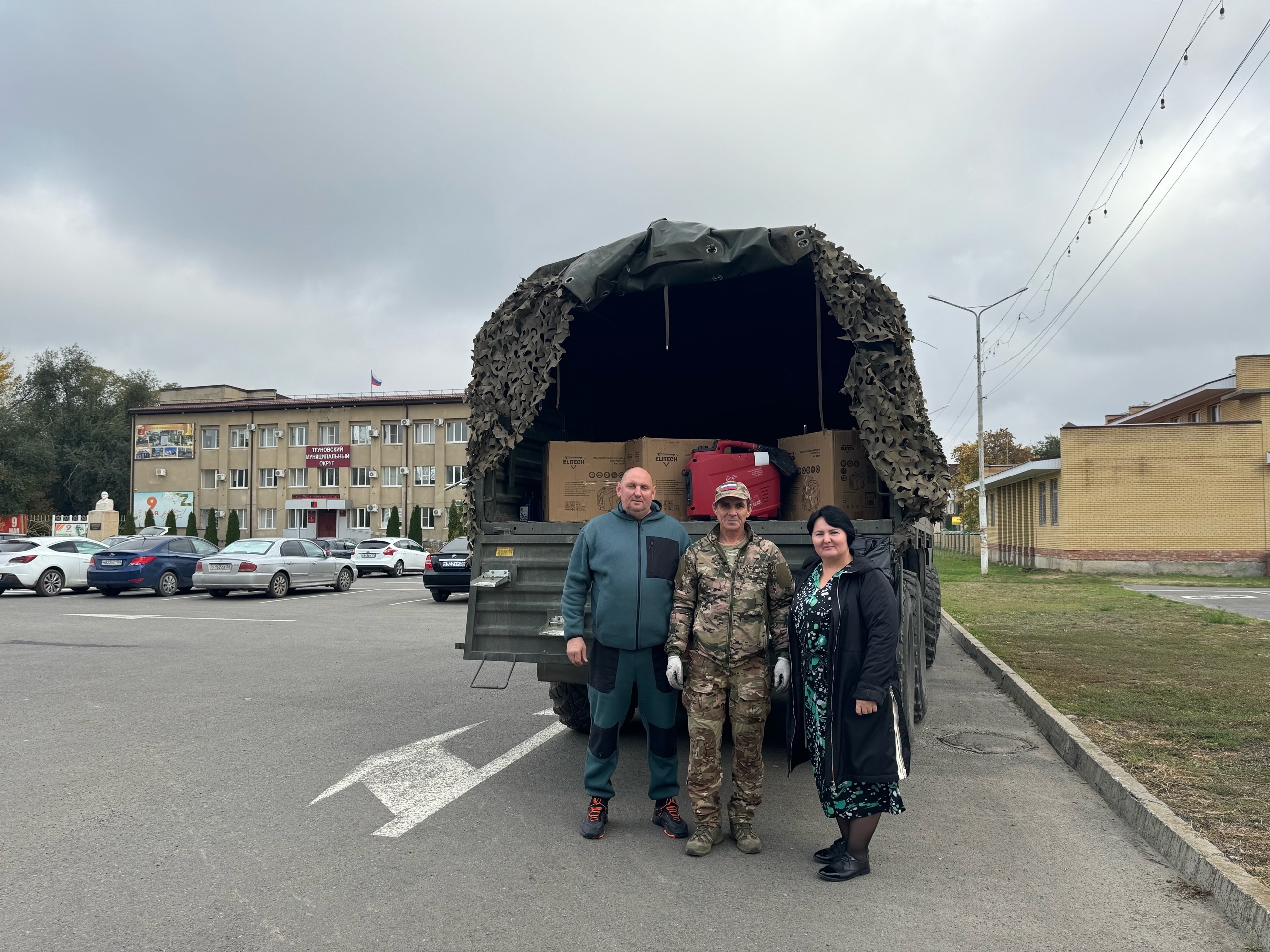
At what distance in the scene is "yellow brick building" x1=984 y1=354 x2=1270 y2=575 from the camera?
27.3m

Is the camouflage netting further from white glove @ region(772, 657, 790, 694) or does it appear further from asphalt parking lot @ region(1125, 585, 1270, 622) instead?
asphalt parking lot @ region(1125, 585, 1270, 622)

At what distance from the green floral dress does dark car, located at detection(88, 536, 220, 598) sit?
18.9 m

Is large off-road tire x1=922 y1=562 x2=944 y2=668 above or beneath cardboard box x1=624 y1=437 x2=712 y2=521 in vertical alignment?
beneath

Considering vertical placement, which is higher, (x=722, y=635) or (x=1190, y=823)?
(x=722, y=635)

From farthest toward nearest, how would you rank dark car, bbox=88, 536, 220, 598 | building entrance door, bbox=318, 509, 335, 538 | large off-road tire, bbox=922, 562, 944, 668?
building entrance door, bbox=318, 509, 335, 538 < dark car, bbox=88, 536, 220, 598 < large off-road tire, bbox=922, 562, 944, 668

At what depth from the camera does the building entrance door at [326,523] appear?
5794 cm

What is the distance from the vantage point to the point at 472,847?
4.55 metres

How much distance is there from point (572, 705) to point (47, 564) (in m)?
19.1

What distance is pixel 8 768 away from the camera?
5.96m

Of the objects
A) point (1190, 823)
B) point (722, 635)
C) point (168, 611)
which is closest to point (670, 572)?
point (722, 635)

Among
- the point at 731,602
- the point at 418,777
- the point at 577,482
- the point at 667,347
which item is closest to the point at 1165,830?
the point at 731,602

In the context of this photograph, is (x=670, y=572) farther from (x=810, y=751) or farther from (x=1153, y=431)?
(x=1153, y=431)

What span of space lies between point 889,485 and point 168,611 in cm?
1569

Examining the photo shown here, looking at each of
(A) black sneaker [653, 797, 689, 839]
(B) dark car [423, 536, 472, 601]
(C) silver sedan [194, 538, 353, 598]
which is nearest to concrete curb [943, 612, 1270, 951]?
(A) black sneaker [653, 797, 689, 839]
